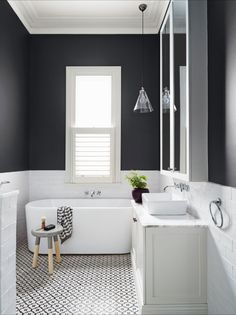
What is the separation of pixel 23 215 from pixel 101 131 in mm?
1871

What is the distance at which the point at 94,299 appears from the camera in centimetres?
269

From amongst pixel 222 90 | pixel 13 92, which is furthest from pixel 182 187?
pixel 13 92

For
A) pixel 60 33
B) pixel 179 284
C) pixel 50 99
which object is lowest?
pixel 179 284

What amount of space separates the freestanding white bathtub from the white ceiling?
9.78 feet

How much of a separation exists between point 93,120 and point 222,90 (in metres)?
2.85

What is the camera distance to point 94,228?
3.81 m

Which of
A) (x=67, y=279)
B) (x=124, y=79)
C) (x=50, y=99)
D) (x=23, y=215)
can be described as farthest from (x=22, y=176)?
(x=124, y=79)

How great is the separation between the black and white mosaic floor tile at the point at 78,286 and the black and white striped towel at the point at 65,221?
33cm

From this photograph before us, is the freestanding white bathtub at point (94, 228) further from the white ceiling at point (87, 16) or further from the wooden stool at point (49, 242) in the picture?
the white ceiling at point (87, 16)

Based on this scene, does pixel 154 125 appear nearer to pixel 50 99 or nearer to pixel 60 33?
pixel 50 99

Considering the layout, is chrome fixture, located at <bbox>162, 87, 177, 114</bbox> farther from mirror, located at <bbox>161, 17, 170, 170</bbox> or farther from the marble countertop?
the marble countertop

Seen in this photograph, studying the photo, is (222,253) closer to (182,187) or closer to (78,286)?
(182,187)

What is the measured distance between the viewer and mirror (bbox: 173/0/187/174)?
248cm

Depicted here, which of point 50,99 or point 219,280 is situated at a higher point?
point 50,99
